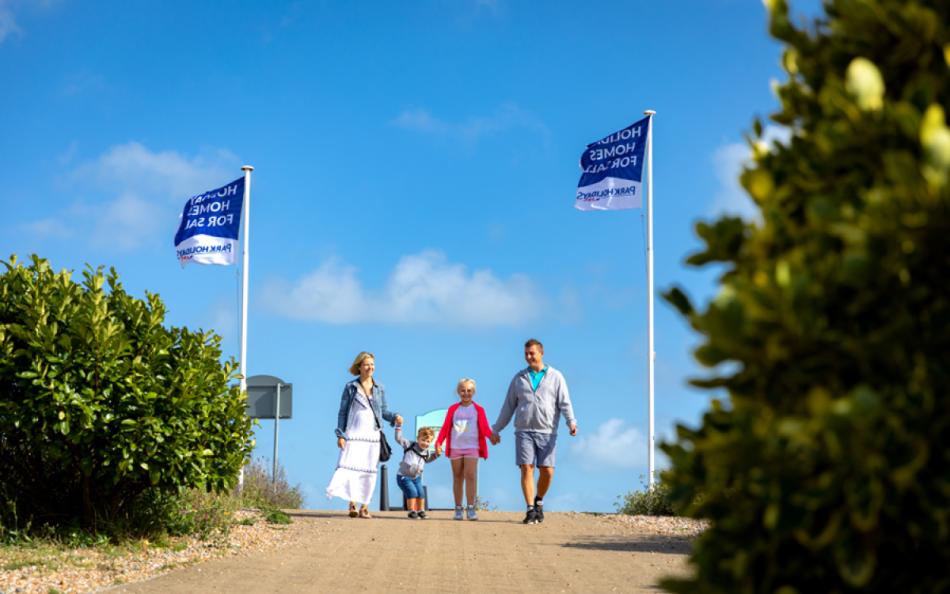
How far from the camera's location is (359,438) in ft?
49.4

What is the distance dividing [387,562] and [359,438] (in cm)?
505

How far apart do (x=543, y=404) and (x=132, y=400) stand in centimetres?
560

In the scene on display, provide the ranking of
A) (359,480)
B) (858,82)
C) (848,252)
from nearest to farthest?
1. (848,252)
2. (858,82)
3. (359,480)

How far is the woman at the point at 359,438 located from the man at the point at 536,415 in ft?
7.11

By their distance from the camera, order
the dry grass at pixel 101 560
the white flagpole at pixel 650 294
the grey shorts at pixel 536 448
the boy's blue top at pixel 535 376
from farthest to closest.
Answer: the white flagpole at pixel 650 294 < the boy's blue top at pixel 535 376 < the grey shorts at pixel 536 448 < the dry grass at pixel 101 560

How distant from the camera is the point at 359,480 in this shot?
590 inches

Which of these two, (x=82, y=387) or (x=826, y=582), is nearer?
(x=826, y=582)

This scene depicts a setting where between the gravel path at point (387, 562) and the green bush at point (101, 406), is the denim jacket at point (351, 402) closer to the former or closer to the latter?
the gravel path at point (387, 562)

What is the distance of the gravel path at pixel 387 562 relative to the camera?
8.80m

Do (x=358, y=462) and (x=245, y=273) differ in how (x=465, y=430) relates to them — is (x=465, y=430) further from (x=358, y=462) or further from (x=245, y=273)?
(x=245, y=273)

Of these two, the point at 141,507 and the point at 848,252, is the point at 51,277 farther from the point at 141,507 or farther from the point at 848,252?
the point at 848,252

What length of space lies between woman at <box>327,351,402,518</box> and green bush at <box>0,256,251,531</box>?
11.2 feet

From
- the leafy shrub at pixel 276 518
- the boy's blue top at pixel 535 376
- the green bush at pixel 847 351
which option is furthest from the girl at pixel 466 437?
the green bush at pixel 847 351

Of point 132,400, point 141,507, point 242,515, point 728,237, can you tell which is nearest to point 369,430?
point 242,515
